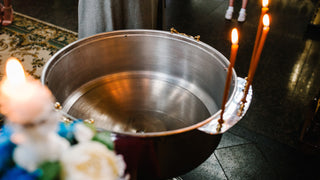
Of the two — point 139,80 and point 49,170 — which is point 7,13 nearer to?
point 139,80

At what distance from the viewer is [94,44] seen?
0.97 m

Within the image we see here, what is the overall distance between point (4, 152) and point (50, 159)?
73mm

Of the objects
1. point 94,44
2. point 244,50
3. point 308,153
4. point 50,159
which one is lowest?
point 308,153

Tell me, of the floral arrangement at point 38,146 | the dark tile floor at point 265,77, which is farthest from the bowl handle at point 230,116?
the dark tile floor at point 265,77

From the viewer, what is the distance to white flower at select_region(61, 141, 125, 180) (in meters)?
0.29

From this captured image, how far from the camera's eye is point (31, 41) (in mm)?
1938

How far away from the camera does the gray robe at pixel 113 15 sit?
3.64ft

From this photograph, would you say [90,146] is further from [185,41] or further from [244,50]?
[244,50]

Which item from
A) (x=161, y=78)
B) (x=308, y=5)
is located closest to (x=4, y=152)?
(x=161, y=78)

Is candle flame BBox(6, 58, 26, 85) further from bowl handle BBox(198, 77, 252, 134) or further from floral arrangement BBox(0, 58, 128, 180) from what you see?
bowl handle BBox(198, 77, 252, 134)

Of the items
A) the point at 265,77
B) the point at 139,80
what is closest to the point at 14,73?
the point at 139,80

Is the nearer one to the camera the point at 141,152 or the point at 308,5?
the point at 141,152

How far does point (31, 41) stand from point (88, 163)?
1.91 meters

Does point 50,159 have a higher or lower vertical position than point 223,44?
higher
